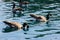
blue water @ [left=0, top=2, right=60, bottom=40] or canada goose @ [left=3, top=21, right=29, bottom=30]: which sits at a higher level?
canada goose @ [left=3, top=21, right=29, bottom=30]

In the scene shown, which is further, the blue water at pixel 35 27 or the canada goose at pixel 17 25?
the canada goose at pixel 17 25

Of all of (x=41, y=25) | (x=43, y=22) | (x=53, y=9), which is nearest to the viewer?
(x=41, y=25)

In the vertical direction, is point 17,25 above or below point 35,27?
Answer: above

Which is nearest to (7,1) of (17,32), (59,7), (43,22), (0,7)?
(0,7)

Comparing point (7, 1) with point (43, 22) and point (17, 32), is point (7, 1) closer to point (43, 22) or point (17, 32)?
point (43, 22)

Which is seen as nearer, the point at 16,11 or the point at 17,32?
the point at 17,32

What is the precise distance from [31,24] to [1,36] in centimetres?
515

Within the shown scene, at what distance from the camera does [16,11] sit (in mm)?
35844

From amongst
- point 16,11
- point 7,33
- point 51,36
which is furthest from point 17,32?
point 16,11

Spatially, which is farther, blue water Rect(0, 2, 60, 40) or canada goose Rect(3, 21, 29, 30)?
canada goose Rect(3, 21, 29, 30)

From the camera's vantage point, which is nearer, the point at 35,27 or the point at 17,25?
the point at 17,25

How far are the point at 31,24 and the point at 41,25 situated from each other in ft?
3.33

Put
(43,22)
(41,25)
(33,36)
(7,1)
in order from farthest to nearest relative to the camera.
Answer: (7,1) < (43,22) < (41,25) < (33,36)

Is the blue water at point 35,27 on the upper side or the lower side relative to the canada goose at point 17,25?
lower
